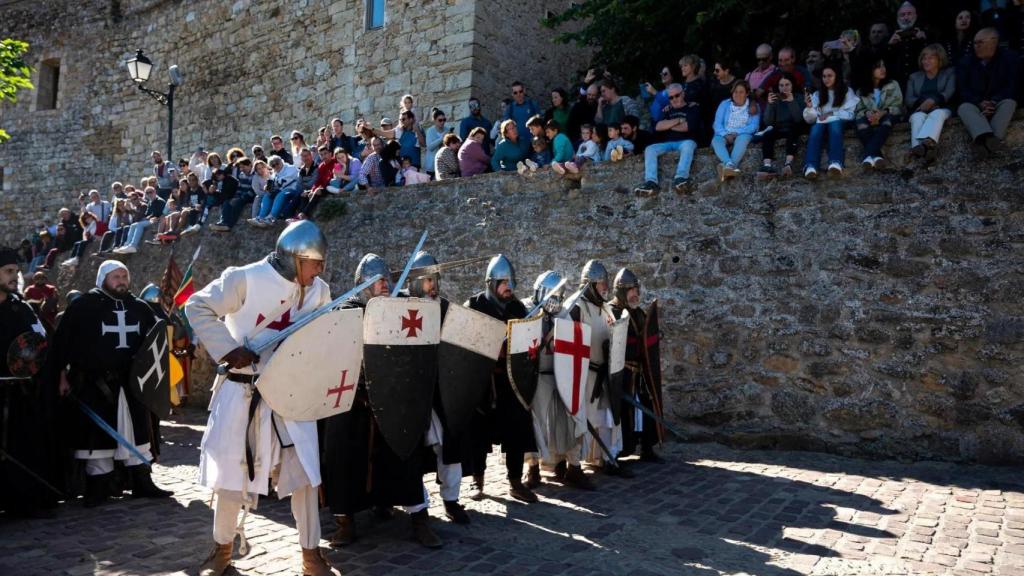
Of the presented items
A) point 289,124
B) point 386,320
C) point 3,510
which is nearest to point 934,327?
point 386,320

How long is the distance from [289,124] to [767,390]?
12659mm

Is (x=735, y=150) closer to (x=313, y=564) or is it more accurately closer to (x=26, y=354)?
(x=313, y=564)

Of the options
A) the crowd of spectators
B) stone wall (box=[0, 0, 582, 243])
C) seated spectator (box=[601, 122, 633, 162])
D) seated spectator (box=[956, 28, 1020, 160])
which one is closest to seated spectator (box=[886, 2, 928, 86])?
the crowd of spectators

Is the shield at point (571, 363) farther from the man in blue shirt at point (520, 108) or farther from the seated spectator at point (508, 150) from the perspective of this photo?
the man in blue shirt at point (520, 108)

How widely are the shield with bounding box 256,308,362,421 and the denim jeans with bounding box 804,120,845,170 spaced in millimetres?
4810

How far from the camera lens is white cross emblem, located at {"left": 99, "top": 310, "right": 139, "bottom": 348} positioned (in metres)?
5.19

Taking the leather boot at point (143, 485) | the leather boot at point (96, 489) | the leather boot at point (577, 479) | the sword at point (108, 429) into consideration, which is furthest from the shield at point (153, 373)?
the leather boot at point (577, 479)

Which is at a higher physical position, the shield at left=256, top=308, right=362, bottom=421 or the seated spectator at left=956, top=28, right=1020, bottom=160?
the seated spectator at left=956, top=28, right=1020, bottom=160

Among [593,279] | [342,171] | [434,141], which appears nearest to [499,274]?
[593,279]

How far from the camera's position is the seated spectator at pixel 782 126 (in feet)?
22.5

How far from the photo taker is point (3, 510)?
4.68 m

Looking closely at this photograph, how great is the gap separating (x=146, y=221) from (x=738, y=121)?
10758 millimetres

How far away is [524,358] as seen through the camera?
4.95 meters

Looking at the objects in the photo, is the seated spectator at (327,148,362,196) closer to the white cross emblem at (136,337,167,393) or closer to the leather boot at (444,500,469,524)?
the white cross emblem at (136,337,167,393)
